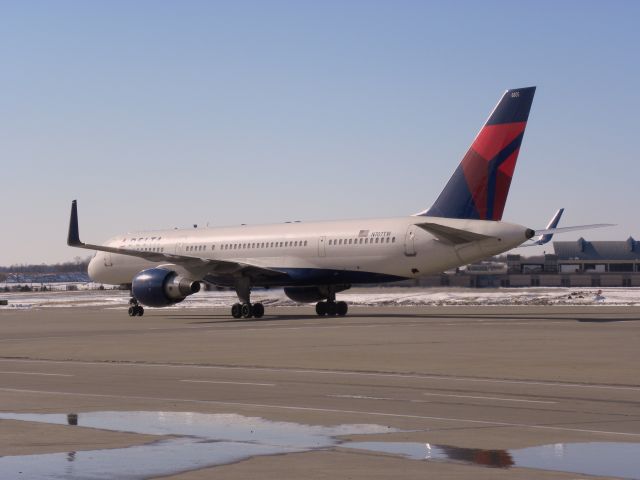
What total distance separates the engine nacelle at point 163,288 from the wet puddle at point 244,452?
115ft

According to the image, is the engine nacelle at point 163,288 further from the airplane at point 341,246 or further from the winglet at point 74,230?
the winglet at point 74,230

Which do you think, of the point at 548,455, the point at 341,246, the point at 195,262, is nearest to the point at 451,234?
the point at 341,246

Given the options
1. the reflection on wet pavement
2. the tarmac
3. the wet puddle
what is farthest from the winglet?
the reflection on wet pavement

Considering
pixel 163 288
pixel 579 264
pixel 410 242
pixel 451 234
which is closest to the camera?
pixel 451 234

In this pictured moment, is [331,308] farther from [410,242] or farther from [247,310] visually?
[410,242]

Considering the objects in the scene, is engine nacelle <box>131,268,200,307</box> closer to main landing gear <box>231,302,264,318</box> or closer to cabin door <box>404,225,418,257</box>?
main landing gear <box>231,302,264,318</box>

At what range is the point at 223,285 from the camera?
52.7m

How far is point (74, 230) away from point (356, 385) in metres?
33.6

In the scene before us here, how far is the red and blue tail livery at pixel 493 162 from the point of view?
43188 millimetres

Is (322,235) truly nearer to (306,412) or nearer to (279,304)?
(279,304)

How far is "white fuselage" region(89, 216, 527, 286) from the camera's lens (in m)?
44.3

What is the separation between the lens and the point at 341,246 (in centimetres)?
4856

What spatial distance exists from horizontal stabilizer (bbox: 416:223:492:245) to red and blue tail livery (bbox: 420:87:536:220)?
1.14 m

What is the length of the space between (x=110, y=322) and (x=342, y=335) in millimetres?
17399
